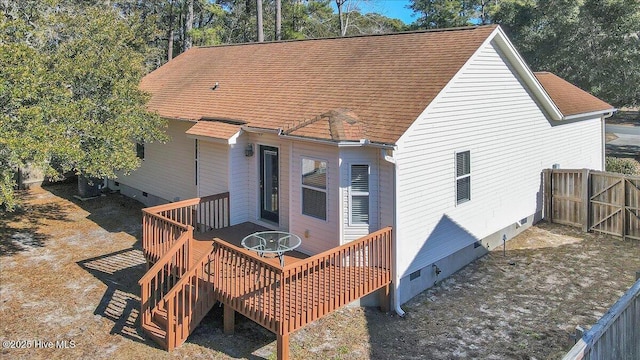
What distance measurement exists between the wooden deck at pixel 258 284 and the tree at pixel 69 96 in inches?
101

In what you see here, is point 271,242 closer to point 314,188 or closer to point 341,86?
point 314,188

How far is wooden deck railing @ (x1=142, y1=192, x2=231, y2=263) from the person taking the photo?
9.67 meters

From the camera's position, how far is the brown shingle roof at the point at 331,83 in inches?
376

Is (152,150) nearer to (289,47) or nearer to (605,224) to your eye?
(289,47)

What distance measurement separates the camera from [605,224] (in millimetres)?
13062

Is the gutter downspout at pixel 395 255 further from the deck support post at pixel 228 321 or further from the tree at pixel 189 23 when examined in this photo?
the tree at pixel 189 23

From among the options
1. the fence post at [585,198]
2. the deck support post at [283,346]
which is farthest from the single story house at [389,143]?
the deck support post at [283,346]

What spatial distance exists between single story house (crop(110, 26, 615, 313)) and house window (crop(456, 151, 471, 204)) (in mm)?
43

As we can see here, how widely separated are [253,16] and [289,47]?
853 inches

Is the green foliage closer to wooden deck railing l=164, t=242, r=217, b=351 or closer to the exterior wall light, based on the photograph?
the exterior wall light

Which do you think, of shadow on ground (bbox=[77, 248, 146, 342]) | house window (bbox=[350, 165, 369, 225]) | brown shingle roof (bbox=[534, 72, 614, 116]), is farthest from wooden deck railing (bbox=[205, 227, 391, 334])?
brown shingle roof (bbox=[534, 72, 614, 116])

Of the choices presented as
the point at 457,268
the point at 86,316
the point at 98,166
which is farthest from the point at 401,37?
the point at 86,316

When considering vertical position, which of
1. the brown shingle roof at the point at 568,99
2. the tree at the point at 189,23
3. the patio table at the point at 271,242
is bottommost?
the patio table at the point at 271,242

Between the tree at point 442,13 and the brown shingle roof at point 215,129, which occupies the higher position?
the tree at point 442,13
